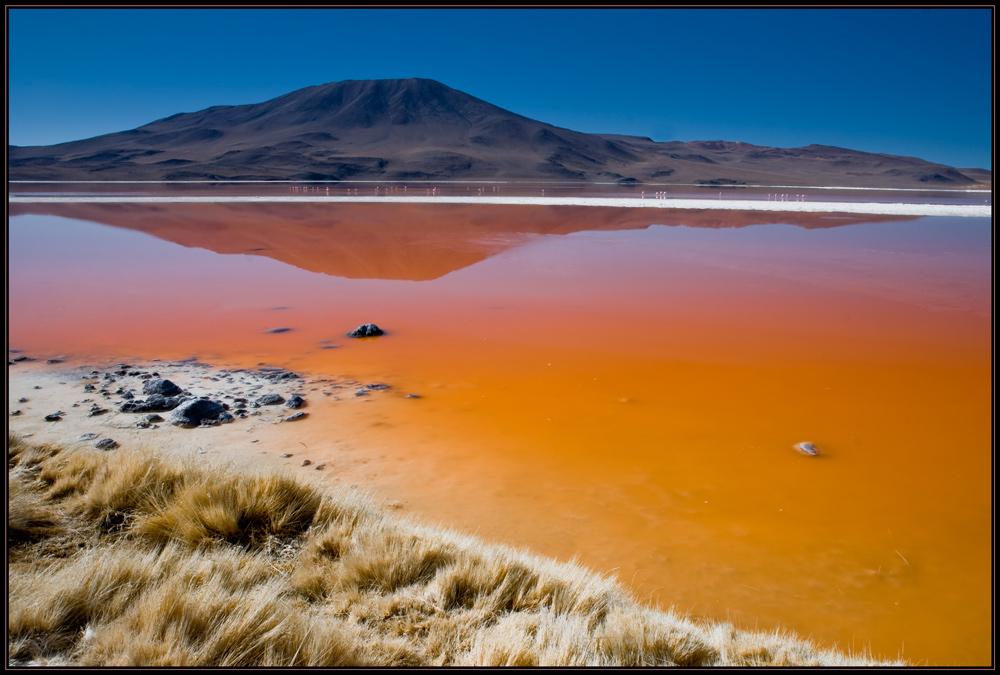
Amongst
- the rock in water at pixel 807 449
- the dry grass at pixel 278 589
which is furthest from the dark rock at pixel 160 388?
the rock in water at pixel 807 449

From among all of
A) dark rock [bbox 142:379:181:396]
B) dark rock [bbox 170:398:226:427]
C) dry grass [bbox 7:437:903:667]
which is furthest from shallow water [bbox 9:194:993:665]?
dark rock [bbox 142:379:181:396]

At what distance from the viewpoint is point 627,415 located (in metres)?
5.21


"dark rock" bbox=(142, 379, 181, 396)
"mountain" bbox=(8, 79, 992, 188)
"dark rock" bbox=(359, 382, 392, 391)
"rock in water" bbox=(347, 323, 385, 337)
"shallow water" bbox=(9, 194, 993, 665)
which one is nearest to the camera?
"shallow water" bbox=(9, 194, 993, 665)

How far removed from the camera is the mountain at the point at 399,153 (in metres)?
90.6

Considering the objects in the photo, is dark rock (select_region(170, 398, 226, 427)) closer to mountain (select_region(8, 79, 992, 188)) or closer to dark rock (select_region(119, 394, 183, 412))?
dark rock (select_region(119, 394, 183, 412))

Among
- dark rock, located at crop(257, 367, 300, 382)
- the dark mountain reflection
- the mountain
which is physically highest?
the mountain

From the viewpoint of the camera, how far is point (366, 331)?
24.4 feet

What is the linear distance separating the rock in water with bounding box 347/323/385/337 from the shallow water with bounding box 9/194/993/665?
15 centimetres

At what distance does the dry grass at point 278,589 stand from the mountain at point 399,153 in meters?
79.0

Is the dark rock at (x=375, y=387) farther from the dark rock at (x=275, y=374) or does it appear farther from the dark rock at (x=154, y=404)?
the dark rock at (x=154, y=404)

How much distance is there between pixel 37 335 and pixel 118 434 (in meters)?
3.90

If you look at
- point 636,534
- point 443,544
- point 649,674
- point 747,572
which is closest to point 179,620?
point 443,544

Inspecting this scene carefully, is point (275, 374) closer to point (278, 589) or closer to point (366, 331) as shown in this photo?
point (366, 331)

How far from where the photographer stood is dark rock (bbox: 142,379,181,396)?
5.26m
